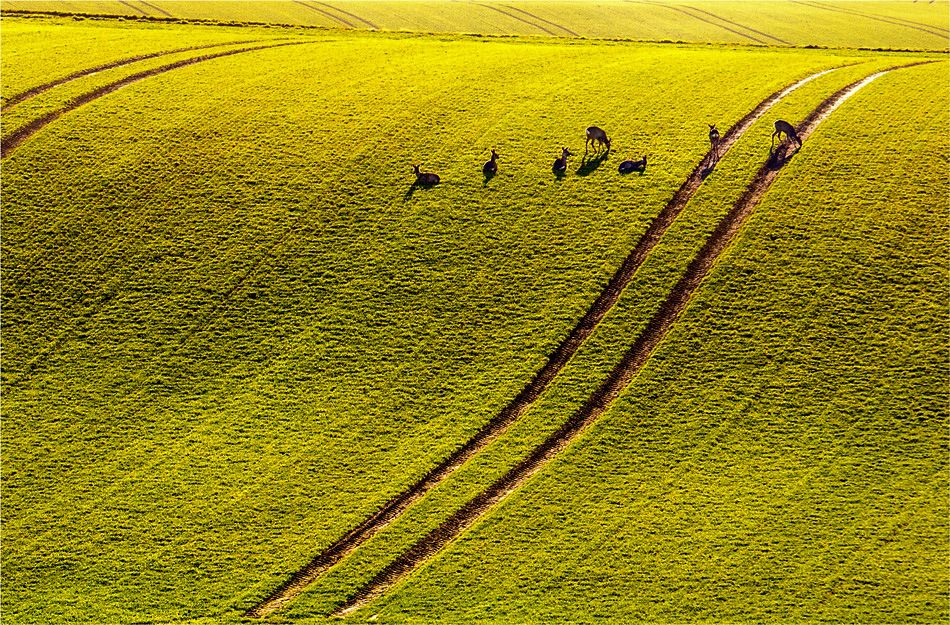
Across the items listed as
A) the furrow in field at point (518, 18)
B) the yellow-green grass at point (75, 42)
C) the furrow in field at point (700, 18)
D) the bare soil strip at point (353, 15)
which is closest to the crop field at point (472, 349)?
the yellow-green grass at point (75, 42)

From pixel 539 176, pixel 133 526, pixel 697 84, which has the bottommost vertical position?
pixel 133 526

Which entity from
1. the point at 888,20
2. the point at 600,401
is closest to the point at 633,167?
the point at 600,401

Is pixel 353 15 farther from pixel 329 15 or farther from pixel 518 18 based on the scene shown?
pixel 518 18

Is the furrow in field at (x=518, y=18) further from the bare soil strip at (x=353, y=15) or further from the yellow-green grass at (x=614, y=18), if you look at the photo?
the bare soil strip at (x=353, y=15)

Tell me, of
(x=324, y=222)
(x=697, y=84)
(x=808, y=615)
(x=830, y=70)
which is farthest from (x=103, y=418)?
(x=830, y=70)

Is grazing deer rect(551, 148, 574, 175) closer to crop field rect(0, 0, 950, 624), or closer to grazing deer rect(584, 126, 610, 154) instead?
crop field rect(0, 0, 950, 624)

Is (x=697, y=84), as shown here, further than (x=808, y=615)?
Yes

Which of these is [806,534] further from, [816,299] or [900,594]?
[816,299]
